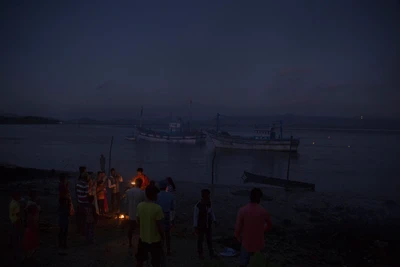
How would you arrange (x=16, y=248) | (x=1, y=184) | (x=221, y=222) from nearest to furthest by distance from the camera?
(x=16, y=248) → (x=221, y=222) → (x=1, y=184)

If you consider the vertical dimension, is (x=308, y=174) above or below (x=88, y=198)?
below

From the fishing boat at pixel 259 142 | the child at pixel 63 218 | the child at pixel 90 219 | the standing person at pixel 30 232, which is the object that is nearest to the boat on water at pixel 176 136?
the fishing boat at pixel 259 142

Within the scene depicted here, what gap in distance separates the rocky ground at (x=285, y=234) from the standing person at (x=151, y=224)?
37.5 inches

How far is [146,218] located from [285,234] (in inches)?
235

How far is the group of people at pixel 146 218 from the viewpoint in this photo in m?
4.25

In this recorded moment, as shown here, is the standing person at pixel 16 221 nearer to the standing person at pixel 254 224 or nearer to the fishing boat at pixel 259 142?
the standing person at pixel 254 224

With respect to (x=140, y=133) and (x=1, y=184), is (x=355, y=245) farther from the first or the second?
(x=140, y=133)

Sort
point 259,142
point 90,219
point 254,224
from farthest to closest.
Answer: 1. point 259,142
2. point 90,219
3. point 254,224

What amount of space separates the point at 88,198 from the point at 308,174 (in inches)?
1222

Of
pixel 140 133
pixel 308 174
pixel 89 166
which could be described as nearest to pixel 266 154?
pixel 308 174

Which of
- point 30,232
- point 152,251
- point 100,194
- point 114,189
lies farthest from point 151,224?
point 114,189

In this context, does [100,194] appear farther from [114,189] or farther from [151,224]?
[151,224]

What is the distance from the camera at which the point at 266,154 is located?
55.2 metres

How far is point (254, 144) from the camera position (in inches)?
2318
